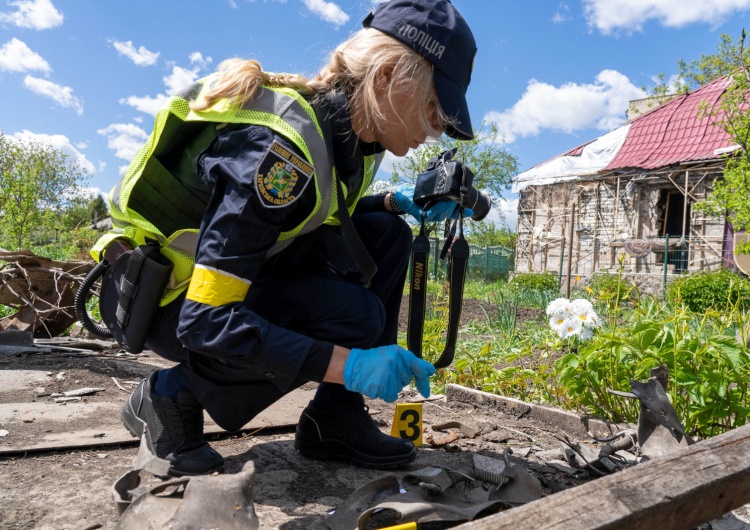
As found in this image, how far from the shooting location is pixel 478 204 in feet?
7.26

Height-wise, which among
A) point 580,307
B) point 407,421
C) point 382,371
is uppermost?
point 580,307

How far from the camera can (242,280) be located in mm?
1391

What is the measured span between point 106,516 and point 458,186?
54.2 inches

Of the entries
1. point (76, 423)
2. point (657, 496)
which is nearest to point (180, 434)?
point (76, 423)

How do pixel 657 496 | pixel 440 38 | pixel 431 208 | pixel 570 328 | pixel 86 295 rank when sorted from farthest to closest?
pixel 570 328, pixel 431 208, pixel 86 295, pixel 440 38, pixel 657 496

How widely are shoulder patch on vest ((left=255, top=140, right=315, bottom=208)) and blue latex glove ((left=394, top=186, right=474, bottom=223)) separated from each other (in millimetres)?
796

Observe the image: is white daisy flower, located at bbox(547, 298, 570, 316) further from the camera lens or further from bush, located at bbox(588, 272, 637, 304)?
the camera lens

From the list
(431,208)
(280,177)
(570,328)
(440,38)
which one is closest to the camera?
(280,177)

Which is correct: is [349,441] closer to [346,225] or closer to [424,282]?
[424,282]

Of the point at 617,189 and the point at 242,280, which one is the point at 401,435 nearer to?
the point at 242,280

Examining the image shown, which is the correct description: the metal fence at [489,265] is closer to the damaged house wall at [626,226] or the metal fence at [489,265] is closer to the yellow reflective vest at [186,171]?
the damaged house wall at [626,226]

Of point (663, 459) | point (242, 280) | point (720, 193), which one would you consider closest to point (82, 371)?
point (242, 280)

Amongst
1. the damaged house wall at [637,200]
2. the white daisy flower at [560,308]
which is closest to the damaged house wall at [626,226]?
the damaged house wall at [637,200]

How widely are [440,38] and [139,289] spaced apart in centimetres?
108
